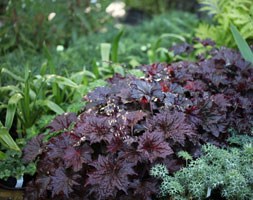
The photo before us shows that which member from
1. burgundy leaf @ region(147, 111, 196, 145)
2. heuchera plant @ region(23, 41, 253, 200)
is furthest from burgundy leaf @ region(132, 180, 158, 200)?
burgundy leaf @ region(147, 111, 196, 145)

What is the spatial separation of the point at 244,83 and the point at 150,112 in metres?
0.75

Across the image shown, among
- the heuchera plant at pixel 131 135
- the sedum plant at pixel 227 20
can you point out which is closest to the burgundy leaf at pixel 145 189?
the heuchera plant at pixel 131 135

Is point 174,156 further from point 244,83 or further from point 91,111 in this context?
point 244,83

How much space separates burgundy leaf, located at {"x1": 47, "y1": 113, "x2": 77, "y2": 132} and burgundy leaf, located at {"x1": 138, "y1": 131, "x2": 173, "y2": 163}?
53cm

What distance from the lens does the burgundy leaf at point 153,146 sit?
205cm

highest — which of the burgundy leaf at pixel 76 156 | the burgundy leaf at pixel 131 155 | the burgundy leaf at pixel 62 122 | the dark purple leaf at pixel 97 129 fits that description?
the dark purple leaf at pixel 97 129

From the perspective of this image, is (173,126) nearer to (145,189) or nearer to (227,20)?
(145,189)

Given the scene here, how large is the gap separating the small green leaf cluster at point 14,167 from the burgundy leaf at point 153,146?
0.88 metres

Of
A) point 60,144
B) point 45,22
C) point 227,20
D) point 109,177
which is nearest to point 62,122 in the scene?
point 60,144

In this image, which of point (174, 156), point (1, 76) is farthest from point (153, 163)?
point (1, 76)

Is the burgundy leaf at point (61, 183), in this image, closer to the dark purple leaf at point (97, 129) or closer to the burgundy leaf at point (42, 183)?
the burgundy leaf at point (42, 183)

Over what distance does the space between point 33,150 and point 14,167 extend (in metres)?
0.35

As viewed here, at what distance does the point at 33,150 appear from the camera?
2381 millimetres

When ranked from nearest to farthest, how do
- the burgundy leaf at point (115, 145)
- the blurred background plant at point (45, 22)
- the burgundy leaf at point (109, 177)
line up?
the burgundy leaf at point (109, 177), the burgundy leaf at point (115, 145), the blurred background plant at point (45, 22)
